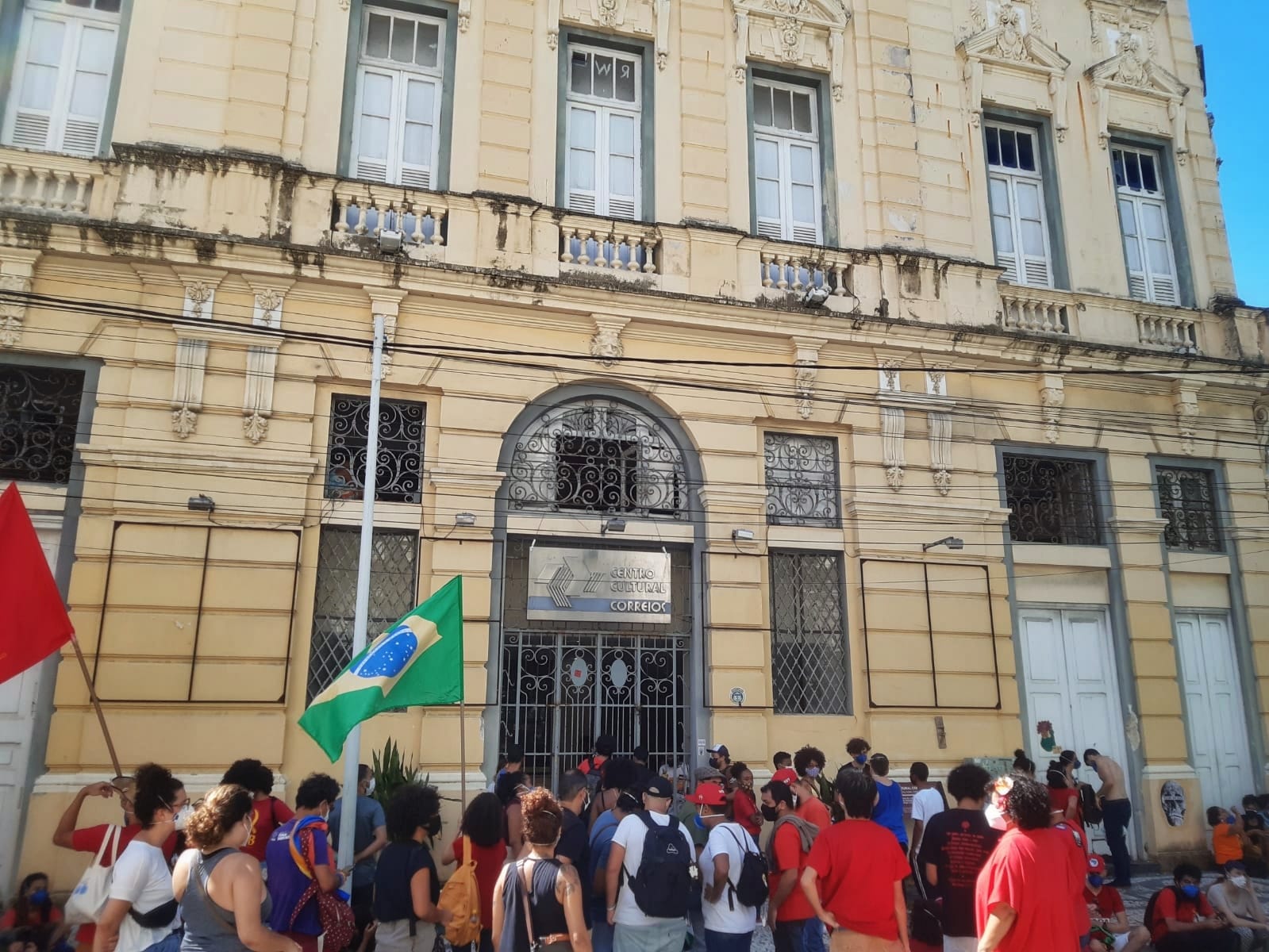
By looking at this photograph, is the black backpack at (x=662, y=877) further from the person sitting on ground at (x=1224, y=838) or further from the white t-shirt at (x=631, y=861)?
the person sitting on ground at (x=1224, y=838)

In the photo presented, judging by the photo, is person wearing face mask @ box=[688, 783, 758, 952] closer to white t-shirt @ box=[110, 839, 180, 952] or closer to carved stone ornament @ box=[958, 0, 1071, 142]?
white t-shirt @ box=[110, 839, 180, 952]

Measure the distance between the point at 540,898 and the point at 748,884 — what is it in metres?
1.49

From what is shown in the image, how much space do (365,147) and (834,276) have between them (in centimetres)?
575

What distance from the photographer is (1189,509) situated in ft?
42.5

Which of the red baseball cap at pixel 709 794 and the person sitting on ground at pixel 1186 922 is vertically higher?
the red baseball cap at pixel 709 794

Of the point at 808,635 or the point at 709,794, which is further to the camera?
the point at 808,635

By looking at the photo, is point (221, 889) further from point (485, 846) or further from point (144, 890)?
point (485, 846)

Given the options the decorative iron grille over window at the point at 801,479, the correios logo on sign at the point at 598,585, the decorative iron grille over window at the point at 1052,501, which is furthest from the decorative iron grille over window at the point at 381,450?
the decorative iron grille over window at the point at 1052,501

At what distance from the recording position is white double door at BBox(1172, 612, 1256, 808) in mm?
11945

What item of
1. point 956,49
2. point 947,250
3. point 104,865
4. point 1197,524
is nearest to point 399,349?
point 104,865

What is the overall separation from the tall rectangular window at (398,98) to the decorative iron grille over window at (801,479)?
5.08 m

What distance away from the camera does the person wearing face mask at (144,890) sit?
4.32 metres

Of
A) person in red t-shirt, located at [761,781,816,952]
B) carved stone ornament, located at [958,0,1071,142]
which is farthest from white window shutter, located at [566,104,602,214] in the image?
person in red t-shirt, located at [761,781,816,952]

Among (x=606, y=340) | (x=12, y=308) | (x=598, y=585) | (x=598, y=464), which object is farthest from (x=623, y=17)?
(x=12, y=308)
